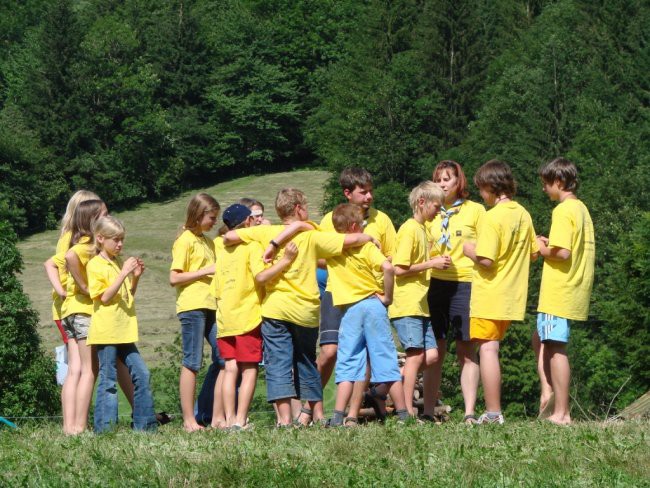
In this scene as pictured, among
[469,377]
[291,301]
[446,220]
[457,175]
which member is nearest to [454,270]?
[446,220]

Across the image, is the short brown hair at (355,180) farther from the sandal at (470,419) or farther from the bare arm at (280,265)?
the sandal at (470,419)

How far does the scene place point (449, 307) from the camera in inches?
383

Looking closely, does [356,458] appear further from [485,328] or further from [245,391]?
[245,391]

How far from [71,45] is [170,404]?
53799 mm

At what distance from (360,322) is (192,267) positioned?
5.57 feet

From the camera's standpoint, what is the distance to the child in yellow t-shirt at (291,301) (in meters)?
8.95

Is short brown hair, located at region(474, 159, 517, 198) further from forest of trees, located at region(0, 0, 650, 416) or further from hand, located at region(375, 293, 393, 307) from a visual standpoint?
forest of trees, located at region(0, 0, 650, 416)

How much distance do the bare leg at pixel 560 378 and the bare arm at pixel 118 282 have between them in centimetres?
318

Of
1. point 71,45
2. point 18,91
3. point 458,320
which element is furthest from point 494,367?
point 18,91

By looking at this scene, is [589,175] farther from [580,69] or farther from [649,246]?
[649,246]

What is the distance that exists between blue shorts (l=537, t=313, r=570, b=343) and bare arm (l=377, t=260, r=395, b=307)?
1098 mm

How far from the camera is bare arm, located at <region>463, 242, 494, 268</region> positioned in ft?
28.7

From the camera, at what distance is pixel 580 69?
5944 centimetres

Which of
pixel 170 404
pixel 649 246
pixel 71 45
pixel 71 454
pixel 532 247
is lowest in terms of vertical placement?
pixel 170 404
